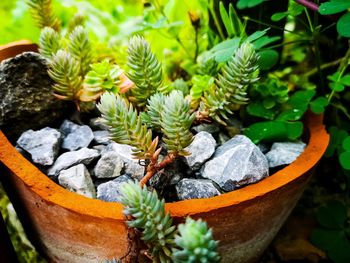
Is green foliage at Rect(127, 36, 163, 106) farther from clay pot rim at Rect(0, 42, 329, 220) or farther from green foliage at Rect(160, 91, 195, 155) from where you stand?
clay pot rim at Rect(0, 42, 329, 220)

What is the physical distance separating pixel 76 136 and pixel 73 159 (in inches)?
3.7

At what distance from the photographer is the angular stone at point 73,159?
2.84 feet

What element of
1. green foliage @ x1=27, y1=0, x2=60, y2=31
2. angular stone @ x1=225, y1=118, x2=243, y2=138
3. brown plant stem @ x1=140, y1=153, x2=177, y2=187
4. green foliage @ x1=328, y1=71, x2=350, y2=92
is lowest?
green foliage @ x1=328, y1=71, x2=350, y2=92

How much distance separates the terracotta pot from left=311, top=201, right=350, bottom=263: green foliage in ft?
0.87

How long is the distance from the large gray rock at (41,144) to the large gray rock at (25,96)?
4cm

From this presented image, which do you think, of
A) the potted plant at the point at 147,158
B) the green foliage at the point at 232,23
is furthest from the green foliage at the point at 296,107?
the green foliage at the point at 232,23

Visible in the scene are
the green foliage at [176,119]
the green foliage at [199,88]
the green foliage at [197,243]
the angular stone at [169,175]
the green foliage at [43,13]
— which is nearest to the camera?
the green foliage at [197,243]

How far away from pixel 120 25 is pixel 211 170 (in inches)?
30.5

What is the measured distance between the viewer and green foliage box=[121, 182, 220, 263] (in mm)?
604

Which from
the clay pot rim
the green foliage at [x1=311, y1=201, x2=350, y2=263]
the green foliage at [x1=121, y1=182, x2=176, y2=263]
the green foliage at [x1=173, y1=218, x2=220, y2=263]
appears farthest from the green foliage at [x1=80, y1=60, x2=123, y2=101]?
the green foliage at [x1=311, y1=201, x2=350, y2=263]

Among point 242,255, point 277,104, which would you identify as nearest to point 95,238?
point 242,255

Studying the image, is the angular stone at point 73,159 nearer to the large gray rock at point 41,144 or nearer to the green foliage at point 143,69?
the large gray rock at point 41,144

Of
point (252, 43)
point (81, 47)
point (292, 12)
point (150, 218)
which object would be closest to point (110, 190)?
point (150, 218)

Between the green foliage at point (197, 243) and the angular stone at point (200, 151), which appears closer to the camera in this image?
the green foliage at point (197, 243)
